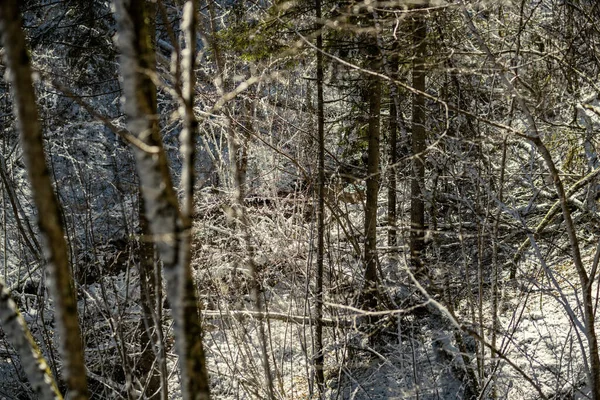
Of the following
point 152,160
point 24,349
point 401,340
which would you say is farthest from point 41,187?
point 401,340

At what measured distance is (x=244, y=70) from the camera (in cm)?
1145

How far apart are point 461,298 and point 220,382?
12.2 feet

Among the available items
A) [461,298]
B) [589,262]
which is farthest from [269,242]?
[589,262]

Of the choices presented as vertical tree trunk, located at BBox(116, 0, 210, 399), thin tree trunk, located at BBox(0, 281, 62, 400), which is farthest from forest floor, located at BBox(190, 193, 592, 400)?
vertical tree trunk, located at BBox(116, 0, 210, 399)

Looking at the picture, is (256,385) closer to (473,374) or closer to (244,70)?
(473,374)

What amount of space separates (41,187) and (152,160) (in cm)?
31

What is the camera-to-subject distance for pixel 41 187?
4.96 ft

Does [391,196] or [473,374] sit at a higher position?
[391,196]

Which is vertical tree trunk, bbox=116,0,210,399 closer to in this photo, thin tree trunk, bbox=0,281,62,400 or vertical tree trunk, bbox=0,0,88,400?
vertical tree trunk, bbox=0,0,88,400

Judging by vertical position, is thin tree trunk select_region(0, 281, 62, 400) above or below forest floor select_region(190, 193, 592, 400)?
above

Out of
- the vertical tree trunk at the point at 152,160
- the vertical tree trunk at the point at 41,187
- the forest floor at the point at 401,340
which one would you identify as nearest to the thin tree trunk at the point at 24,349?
the vertical tree trunk at the point at 41,187

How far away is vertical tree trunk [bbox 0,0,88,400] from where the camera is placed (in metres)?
1.41

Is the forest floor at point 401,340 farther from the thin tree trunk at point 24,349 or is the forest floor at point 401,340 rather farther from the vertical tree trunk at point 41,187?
the vertical tree trunk at point 41,187

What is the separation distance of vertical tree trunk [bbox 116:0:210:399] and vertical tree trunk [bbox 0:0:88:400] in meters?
0.25
